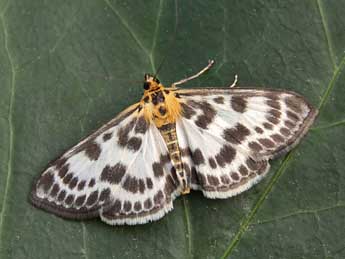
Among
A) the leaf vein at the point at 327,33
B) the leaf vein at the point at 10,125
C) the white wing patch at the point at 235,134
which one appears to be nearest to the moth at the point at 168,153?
the white wing patch at the point at 235,134

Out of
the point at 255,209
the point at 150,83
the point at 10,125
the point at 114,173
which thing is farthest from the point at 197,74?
the point at 10,125

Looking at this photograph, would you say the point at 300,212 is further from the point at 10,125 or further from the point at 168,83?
the point at 10,125

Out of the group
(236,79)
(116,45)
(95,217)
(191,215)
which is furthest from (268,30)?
(95,217)

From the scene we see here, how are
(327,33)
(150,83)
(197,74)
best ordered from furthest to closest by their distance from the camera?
1. (197,74)
2. (150,83)
3. (327,33)

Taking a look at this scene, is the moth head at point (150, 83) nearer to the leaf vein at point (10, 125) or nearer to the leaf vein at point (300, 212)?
the leaf vein at point (10, 125)

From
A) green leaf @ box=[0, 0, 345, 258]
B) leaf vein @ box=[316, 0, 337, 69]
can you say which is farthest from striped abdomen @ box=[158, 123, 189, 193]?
leaf vein @ box=[316, 0, 337, 69]
